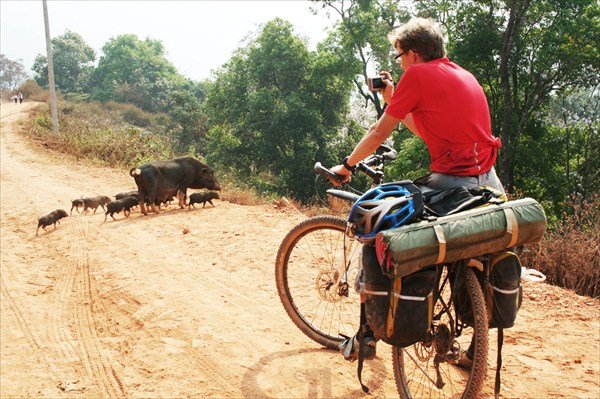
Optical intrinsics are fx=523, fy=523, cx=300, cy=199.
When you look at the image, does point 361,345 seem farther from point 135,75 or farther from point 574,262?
point 135,75

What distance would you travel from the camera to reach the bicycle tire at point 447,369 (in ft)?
9.91

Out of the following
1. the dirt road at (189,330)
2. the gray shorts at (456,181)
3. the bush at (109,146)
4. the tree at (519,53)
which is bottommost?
the dirt road at (189,330)

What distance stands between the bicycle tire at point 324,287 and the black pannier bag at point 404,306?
31.1 inches

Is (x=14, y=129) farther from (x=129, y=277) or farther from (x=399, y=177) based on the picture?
(x=129, y=277)

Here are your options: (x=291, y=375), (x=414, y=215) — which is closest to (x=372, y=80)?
(x=414, y=215)

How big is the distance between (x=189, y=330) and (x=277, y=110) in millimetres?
26697

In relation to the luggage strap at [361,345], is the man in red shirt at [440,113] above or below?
above

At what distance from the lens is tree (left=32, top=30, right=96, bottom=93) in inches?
2795

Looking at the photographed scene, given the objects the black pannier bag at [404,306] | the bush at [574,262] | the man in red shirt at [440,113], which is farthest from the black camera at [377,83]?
the bush at [574,262]

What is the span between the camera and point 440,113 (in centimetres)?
321

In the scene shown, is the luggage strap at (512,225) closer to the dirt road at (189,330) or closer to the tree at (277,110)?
the dirt road at (189,330)

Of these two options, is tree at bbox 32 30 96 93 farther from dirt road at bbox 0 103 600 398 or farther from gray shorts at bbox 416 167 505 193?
gray shorts at bbox 416 167 505 193

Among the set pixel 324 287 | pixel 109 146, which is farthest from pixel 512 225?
pixel 109 146

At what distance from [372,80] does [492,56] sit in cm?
1805
